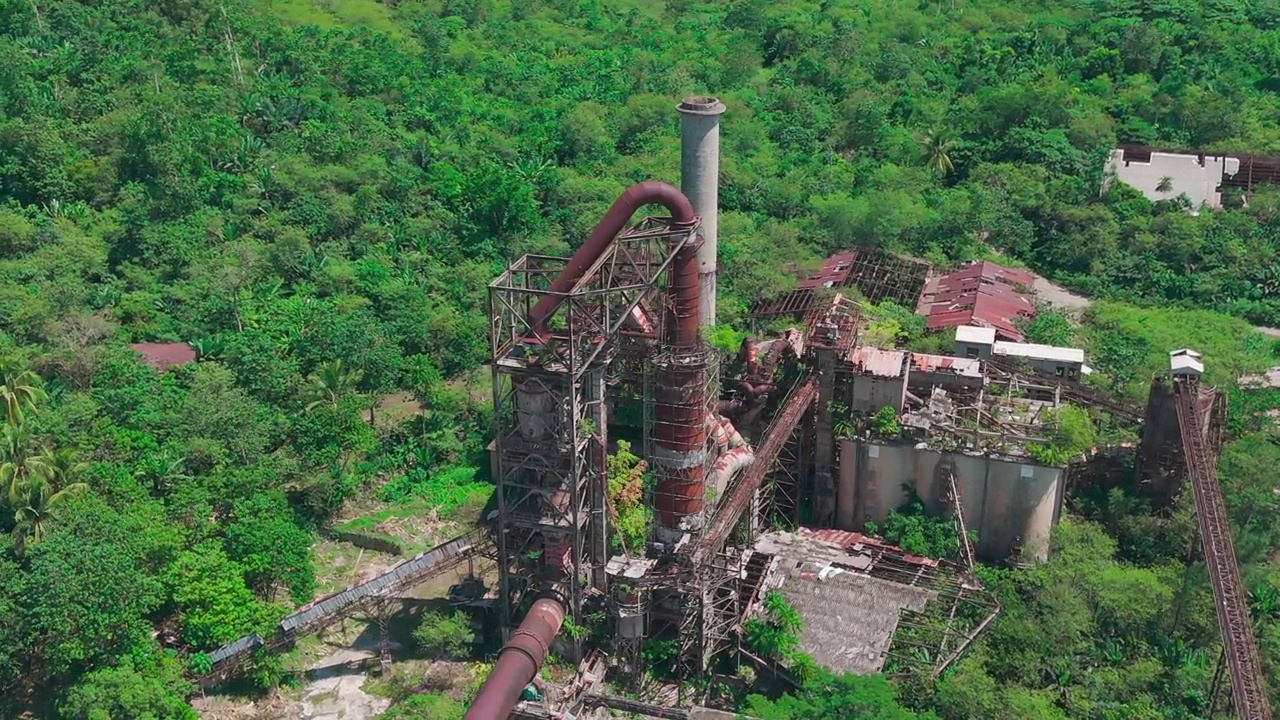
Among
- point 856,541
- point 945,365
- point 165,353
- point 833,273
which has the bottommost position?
point 856,541

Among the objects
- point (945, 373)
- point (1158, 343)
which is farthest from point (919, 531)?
point (1158, 343)

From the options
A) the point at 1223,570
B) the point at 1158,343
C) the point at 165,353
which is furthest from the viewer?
the point at 165,353

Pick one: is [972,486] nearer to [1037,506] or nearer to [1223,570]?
[1037,506]

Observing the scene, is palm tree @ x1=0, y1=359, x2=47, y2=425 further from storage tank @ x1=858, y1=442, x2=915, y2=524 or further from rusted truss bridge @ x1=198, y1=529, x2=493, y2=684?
storage tank @ x1=858, y1=442, x2=915, y2=524

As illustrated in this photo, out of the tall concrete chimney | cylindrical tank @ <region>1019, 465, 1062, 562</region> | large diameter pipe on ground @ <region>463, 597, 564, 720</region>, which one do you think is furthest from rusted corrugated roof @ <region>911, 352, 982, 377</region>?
large diameter pipe on ground @ <region>463, 597, 564, 720</region>

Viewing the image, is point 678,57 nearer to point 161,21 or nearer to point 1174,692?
point 161,21

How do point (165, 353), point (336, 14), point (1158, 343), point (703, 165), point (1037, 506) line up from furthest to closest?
1. point (336, 14)
2. point (165, 353)
3. point (1158, 343)
4. point (703, 165)
5. point (1037, 506)

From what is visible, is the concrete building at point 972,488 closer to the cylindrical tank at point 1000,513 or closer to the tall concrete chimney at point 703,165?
the cylindrical tank at point 1000,513
